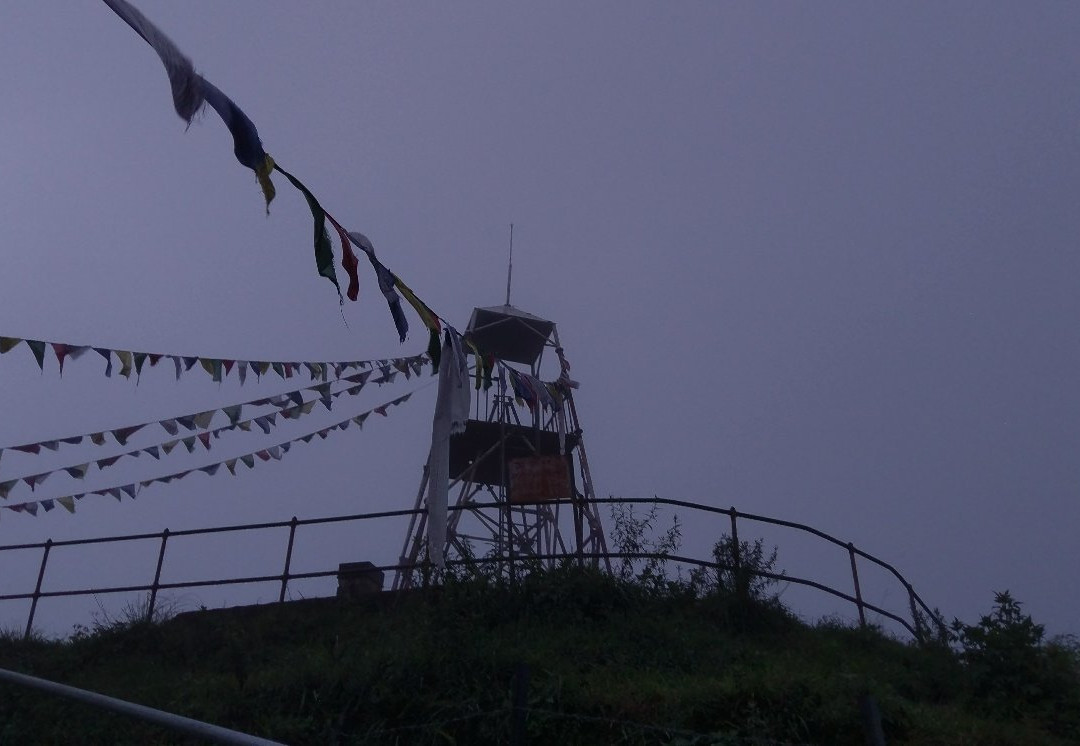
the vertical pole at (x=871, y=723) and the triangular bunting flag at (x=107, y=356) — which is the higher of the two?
the triangular bunting flag at (x=107, y=356)

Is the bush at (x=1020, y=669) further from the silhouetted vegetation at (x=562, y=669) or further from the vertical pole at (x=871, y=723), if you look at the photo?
the vertical pole at (x=871, y=723)

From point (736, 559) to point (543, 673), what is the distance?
13.1 feet

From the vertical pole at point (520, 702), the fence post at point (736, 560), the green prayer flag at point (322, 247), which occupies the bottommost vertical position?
the vertical pole at point (520, 702)

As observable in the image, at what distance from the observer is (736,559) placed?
14.2 m

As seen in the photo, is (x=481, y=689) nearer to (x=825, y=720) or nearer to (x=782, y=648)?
(x=825, y=720)

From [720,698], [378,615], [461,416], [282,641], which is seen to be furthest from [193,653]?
[720,698]

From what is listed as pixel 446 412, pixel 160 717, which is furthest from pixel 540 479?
pixel 160 717

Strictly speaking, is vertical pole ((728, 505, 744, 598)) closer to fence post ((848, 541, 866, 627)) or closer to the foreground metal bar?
fence post ((848, 541, 866, 627))

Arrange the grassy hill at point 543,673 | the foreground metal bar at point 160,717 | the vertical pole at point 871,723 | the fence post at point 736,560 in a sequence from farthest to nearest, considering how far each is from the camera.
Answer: the fence post at point 736,560 → the grassy hill at point 543,673 → the vertical pole at point 871,723 → the foreground metal bar at point 160,717

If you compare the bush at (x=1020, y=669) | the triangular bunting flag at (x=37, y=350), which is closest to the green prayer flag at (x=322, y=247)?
the triangular bunting flag at (x=37, y=350)

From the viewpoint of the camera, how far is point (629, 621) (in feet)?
42.8

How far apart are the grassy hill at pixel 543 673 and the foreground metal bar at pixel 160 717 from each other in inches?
105

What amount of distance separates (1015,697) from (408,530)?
31.0 ft

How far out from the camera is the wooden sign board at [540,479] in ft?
56.3
